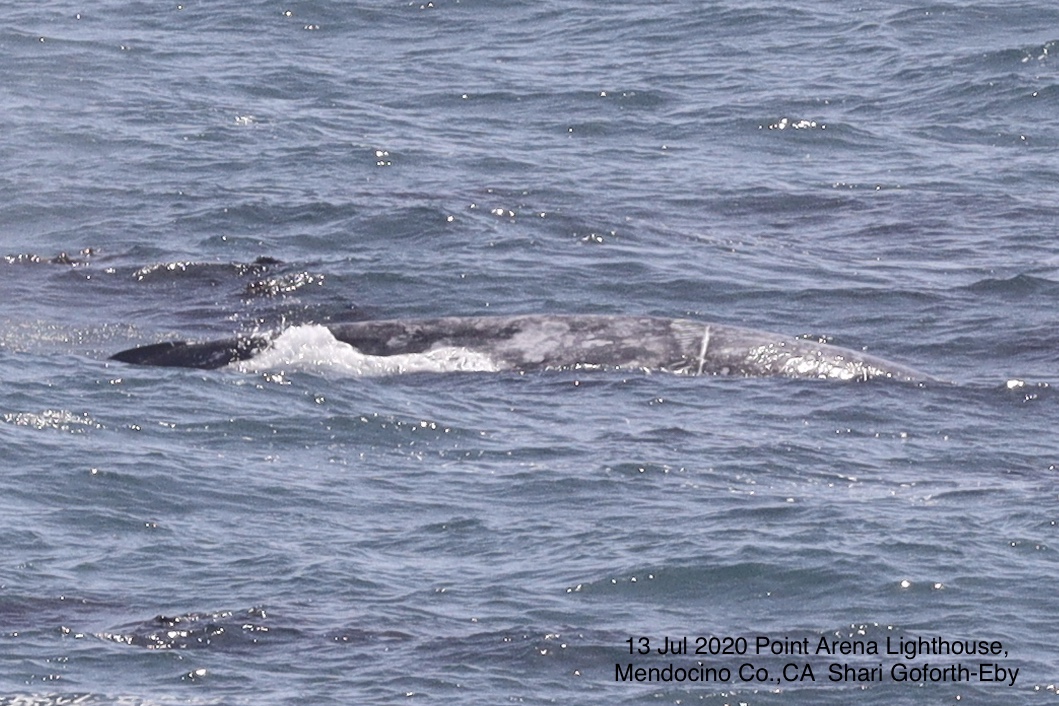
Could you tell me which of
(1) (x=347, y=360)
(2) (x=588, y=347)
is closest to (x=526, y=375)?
(2) (x=588, y=347)

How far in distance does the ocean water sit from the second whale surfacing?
0.34m

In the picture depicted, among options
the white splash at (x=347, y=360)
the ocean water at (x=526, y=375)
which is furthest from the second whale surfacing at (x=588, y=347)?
the ocean water at (x=526, y=375)

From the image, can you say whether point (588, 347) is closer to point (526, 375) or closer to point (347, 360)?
point (526, 375)

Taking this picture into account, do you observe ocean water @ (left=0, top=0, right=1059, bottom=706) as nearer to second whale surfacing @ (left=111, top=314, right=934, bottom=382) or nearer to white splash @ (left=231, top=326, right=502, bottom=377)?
white splash @ (left=231, top=326, right=502, bottom=377)

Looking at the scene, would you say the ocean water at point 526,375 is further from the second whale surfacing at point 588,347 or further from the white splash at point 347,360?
the second whale surfacing at point 588,347

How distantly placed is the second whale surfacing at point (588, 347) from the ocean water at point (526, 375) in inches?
13.4

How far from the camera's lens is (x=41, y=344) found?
17.8 metres

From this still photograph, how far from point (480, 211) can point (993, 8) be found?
11517 millimetres

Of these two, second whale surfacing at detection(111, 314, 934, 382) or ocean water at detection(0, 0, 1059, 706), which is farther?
second whale surfacing at detection(111, 314, 934, 382)

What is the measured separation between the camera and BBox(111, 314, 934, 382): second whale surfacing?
17.0 meters

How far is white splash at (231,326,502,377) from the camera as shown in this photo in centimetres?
1697

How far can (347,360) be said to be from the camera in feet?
56.3

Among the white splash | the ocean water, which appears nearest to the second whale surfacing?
the white splash

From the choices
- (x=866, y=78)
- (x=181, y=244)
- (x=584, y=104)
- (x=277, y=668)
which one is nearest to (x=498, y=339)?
(x=181, y=244)
